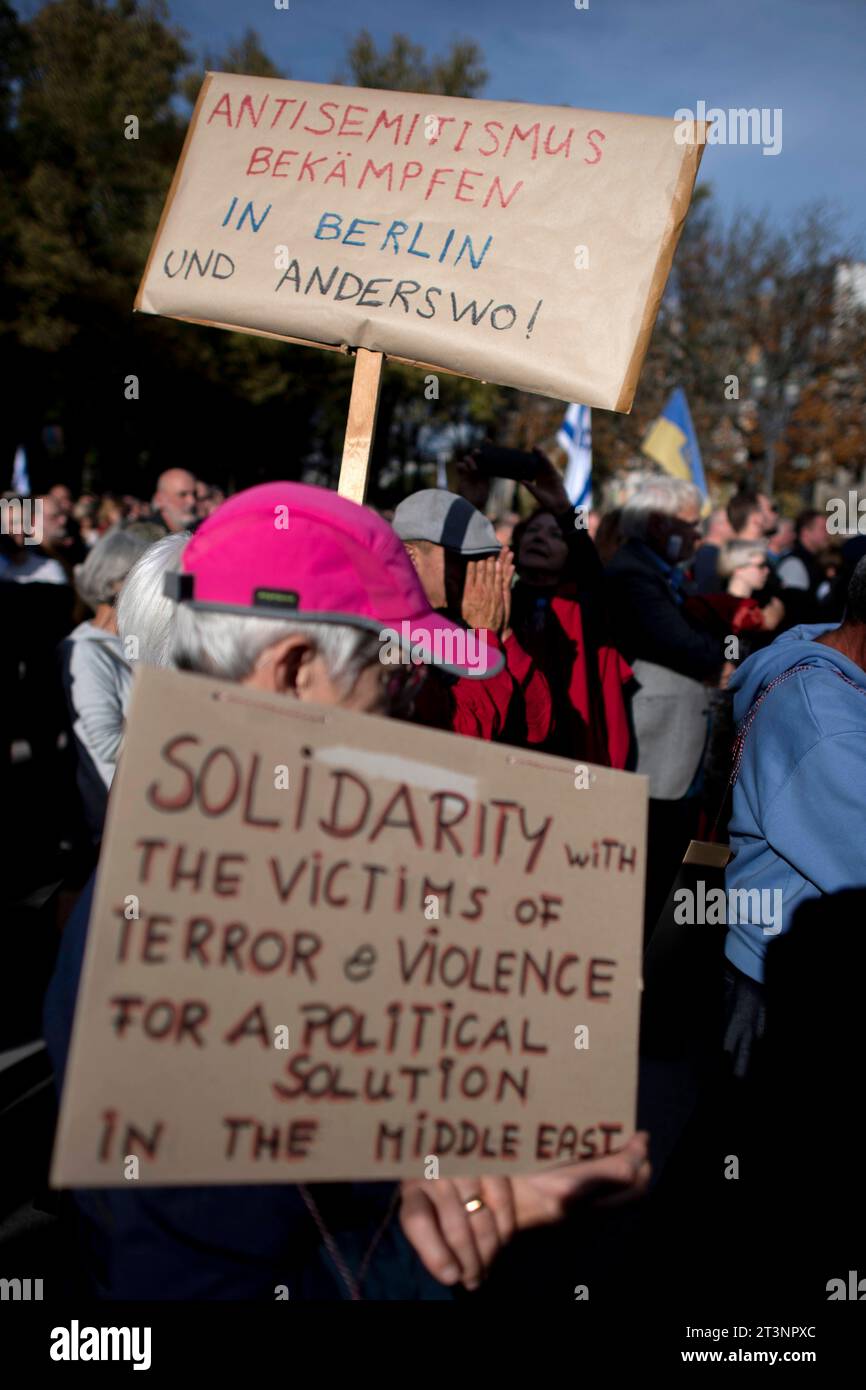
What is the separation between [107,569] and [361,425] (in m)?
2.56

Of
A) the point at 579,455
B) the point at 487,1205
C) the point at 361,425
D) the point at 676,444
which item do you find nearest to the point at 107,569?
the point at 361,425

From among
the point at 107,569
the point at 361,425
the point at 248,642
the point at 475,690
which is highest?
the point at 107,569

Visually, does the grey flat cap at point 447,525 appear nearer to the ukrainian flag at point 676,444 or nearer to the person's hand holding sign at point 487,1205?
the person's hand holding sign at point 487,1205

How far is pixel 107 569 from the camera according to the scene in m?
4.61

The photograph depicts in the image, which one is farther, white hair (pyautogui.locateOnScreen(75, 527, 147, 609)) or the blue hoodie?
white hair (pyautogui.locateOnScreen(75, 527, 147, 609))

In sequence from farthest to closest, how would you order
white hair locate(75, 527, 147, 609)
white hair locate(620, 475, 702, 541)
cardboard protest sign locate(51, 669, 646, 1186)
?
white hair locate(620, 475, 702, 541) → white hair locate(75, 527, 147, 609) → cardboard protest sign locate(51, 669, 646, 1186)

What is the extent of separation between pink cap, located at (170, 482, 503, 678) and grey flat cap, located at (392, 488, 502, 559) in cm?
171

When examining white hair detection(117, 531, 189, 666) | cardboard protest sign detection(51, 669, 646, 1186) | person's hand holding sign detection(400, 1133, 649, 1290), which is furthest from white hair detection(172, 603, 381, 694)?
person's hand holding sign detection(400, 1133, 649, 1290)

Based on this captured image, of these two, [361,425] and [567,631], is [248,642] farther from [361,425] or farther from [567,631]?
[567,631]

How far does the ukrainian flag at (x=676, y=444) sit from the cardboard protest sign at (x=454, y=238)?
24.1ft

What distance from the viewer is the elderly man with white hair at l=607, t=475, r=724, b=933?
4.48 metres

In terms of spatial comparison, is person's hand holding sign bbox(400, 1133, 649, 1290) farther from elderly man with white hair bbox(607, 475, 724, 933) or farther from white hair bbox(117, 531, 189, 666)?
elderly man with white hair bbox(607, 475, 724, 933)

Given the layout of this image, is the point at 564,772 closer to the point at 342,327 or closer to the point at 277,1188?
the point at 277,1188

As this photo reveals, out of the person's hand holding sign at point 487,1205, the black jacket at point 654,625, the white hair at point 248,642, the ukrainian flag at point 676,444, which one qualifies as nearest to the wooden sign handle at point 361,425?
the white hair at point 248,642
